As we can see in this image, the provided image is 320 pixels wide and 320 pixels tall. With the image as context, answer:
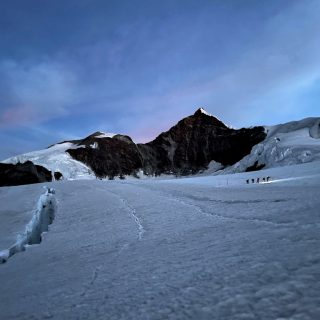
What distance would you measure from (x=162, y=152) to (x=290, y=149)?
106 m

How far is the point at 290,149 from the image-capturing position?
301 ft

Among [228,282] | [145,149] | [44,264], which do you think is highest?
[145,149]

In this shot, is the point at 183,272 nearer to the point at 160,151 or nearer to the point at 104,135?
the point at 104,135

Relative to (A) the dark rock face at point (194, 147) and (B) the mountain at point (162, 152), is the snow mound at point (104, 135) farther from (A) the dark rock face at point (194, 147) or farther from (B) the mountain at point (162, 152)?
(A) the dark rock face at point (194, 147)

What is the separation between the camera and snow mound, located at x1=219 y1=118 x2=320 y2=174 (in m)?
81.6

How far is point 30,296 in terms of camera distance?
5461 mm

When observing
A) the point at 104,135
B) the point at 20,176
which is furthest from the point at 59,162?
the point at 104,135

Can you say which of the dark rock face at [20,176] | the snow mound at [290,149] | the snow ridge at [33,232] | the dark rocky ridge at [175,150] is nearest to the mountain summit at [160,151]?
the dark rocky ridge at [175,150]

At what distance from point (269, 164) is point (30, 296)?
323ft

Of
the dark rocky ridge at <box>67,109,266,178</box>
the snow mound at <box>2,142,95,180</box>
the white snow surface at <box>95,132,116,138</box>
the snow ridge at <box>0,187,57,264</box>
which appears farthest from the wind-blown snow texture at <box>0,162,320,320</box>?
the white snow surface at <box>95,132,116,138</box>

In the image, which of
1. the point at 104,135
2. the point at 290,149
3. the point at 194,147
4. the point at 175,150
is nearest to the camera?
the point at 290,149

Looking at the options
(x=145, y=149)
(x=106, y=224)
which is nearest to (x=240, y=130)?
(x=145, y=149)

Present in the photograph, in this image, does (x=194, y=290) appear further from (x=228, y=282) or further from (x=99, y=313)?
(x=99, y=313)

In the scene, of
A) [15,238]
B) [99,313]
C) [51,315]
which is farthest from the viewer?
[15,238]
